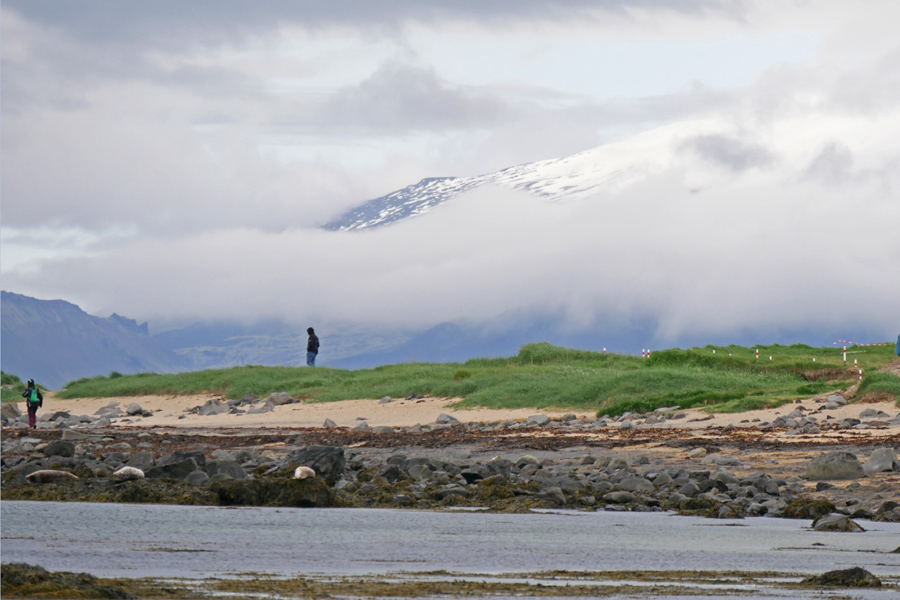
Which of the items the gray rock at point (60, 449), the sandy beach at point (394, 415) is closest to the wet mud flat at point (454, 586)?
the gray rock at point (60, 449)

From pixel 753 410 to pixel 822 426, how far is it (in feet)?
15.1

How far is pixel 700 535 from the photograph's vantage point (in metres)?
9.09

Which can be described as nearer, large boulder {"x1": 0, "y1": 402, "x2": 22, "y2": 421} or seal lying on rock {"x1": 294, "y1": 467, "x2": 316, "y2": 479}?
seal lying on rock {"x1": 294, "y1": 467, "x2": 316, "y2": 479}

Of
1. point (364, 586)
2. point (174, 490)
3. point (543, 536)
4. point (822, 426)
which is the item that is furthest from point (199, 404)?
point (364, 586)

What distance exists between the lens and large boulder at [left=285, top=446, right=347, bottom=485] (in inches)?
501

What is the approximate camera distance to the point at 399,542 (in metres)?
8.38

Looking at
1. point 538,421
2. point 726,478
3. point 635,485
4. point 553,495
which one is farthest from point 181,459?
point 538,421

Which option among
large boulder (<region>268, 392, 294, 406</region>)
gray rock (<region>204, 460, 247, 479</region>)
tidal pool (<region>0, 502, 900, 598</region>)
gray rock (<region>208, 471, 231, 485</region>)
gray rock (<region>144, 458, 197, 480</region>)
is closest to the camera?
tidal pool (<region>0, 502, 900, 598</region>)

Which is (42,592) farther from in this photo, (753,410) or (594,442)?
(753,410)

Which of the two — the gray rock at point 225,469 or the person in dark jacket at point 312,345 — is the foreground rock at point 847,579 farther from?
the person in dark jacket at point 312,345

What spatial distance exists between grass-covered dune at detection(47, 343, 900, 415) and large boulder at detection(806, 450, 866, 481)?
36.0 ft

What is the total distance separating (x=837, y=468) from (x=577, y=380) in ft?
61.1

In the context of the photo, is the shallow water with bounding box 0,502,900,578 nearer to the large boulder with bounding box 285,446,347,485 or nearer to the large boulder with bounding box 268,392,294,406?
the large boulder with bounding box 285,446,347,485

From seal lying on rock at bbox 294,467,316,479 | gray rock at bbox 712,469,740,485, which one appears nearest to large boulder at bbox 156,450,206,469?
seal lying on rock at bbox 294,467,316,479
